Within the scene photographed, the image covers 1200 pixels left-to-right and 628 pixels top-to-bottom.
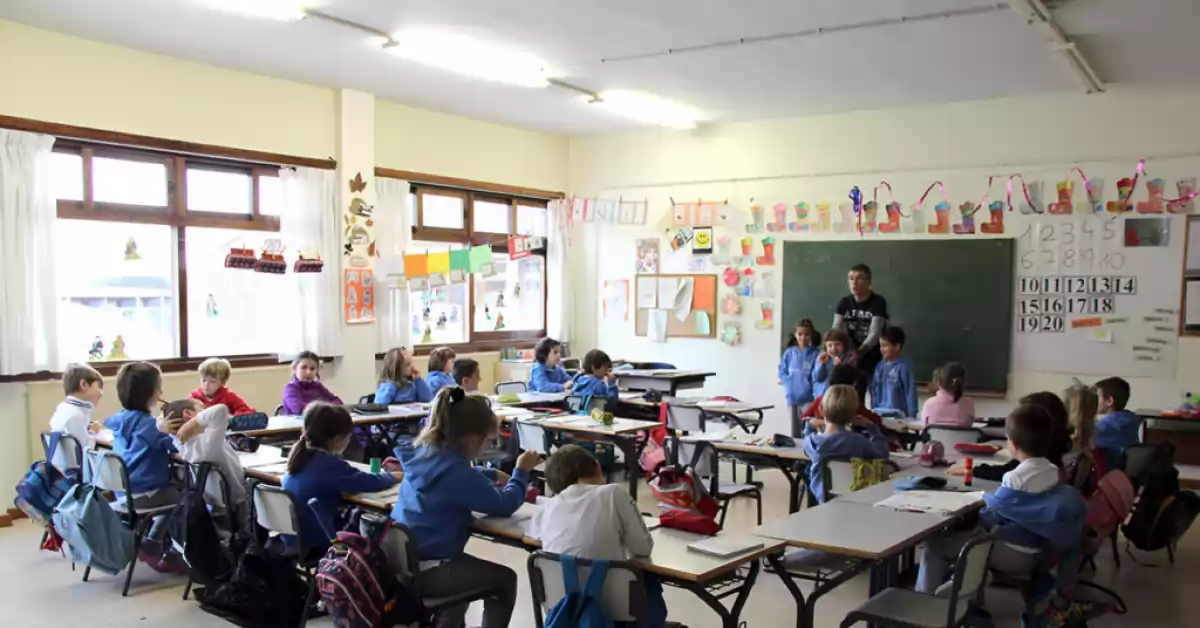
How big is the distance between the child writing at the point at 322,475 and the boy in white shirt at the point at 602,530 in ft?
3.63

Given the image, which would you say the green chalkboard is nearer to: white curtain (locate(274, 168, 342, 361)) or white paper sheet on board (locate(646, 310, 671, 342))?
white paper sheet on board (locate(646, 310, 671, 342))

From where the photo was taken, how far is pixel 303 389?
636cm

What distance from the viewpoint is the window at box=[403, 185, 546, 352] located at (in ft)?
28.7

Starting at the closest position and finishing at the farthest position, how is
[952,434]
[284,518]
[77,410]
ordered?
[284,518] < [77,410] < [952,434]

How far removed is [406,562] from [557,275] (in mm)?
6922

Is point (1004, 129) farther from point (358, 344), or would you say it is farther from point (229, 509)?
point (229, 509)

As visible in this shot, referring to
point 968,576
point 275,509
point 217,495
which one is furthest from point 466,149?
point 968,576

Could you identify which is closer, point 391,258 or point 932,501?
point 932,501

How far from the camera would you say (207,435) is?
416 centimetres

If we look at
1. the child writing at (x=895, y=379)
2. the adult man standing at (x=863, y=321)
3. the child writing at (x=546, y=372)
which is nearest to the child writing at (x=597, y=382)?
the child writing at (x=546, y=372)


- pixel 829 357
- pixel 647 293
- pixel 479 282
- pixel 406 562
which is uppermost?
pixel 479 282

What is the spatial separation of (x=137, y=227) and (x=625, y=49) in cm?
378

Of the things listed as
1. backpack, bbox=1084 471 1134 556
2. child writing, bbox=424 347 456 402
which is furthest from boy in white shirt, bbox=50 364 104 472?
backpack, bbox=1084 471 1134 556

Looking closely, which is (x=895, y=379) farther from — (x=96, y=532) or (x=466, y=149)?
(x=96, y=532)
